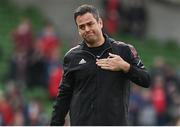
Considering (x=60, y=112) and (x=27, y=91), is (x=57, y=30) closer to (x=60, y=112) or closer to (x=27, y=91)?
(x=27, y=91)

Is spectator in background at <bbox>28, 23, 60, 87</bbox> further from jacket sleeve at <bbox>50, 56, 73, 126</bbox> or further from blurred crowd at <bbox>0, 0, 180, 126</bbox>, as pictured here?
jacket sleeve at <bbox>50, 56, 73, 126</bbox>

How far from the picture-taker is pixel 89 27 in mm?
5871

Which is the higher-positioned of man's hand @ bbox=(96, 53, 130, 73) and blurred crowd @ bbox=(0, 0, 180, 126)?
man's hand @ bbox=(96, 53, 130, 73)

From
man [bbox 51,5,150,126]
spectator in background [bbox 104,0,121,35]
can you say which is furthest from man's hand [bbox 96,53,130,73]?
spectator in background [bbox 104,0,121,35]

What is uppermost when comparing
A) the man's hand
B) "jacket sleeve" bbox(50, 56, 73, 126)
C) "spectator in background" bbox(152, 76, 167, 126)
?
the man's hand

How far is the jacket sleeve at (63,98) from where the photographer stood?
6133 millimetres

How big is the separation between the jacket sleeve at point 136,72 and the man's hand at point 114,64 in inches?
2.0

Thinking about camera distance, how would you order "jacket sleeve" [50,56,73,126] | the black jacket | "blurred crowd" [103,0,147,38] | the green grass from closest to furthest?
the black jacket, "jacket sleeve" [50,56,73,126], the green grass, "blurred crowd" [103,0,147,38]

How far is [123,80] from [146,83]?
0.58 ft

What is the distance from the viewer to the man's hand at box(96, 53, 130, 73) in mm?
5883

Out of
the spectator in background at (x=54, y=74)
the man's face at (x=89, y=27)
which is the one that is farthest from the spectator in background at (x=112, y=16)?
the man's face at (x=89, y=27)

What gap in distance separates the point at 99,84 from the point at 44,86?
8.57 m

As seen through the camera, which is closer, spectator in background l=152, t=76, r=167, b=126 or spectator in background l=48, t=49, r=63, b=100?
spectator in background l=48, t=49, r=63, b=100

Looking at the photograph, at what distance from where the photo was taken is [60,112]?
6.20 metres
